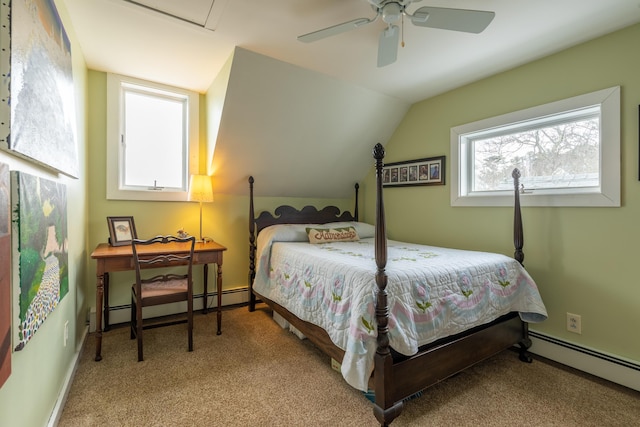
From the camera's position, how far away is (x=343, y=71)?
8.66 feet

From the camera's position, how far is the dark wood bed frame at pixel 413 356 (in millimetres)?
1472

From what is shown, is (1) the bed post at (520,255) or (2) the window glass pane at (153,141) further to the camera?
(2) the window glass pane at (153,141)

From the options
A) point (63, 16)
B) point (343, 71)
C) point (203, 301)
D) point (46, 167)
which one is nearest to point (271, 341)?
point (203, 301)

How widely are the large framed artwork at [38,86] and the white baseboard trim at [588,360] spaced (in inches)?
128

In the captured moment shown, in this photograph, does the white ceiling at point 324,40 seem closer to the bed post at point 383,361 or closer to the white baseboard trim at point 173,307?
the bed post at point 383,361

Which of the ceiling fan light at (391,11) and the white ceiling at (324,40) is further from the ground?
the white ceiling at (324,40)

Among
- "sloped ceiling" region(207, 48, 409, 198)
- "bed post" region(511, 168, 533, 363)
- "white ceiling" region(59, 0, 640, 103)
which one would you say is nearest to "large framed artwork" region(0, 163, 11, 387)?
"white ceiling" region(59, 0, 640, 103)

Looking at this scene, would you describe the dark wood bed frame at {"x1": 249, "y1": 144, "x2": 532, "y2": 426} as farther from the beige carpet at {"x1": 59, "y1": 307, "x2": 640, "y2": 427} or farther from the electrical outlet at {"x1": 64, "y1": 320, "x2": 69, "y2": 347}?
the electrical outlet at {"x1": 64, "y1": 320, "x2": 69, "y2": 347}

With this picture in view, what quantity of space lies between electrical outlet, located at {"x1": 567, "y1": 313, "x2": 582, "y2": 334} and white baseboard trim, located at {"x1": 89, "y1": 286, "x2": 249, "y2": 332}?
9.74ft

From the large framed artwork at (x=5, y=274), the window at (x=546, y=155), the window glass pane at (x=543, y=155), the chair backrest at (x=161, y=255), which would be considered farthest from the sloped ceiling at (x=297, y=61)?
the large framed artwork at (x=5, y=274)

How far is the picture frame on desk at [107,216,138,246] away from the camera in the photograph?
253 centimetres

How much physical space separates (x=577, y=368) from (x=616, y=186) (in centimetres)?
130

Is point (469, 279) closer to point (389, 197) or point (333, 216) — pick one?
point (389, 197)

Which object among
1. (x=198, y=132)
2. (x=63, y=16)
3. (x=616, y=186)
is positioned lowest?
(x=616, y=186)
